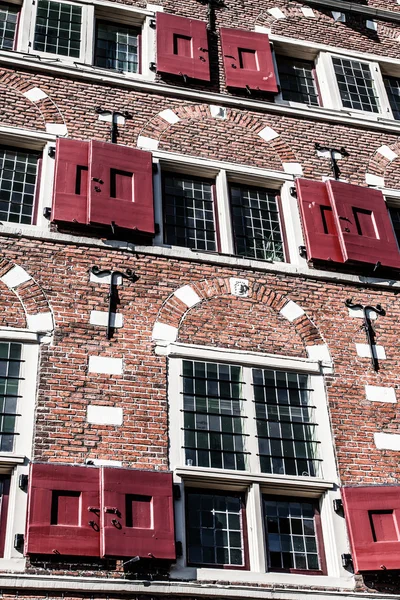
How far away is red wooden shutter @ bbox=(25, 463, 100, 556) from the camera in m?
7.82

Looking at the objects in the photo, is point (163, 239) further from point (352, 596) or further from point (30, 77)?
point (352, 596)

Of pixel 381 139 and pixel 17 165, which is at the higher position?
pixel 381 139

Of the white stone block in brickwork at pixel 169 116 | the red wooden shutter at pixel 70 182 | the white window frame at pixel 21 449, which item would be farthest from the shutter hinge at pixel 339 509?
the white stone block in brickwork at pixel 169 116

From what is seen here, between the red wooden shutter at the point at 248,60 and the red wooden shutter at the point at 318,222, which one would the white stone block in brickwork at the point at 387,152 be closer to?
the red wooden shutter at the point at 318,222

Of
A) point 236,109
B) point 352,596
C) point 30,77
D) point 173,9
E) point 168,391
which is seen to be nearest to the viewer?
point 352,596

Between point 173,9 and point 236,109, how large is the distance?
2559 millimetres

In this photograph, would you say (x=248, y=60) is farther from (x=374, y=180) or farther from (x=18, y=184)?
(x=18, y=184)

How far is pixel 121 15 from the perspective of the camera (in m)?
13.6

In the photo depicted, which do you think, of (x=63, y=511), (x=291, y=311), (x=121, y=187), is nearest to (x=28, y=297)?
(x=121, y=187)

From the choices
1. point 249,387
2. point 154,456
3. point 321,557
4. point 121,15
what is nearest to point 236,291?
point 249,387

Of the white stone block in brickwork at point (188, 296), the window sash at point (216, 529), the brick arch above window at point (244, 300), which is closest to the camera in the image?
the window sash at point (216, 529)

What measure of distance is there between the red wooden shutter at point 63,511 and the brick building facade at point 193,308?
2 centimetres

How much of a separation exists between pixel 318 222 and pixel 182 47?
159 inches

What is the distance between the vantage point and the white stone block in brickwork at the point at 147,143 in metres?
11.8
